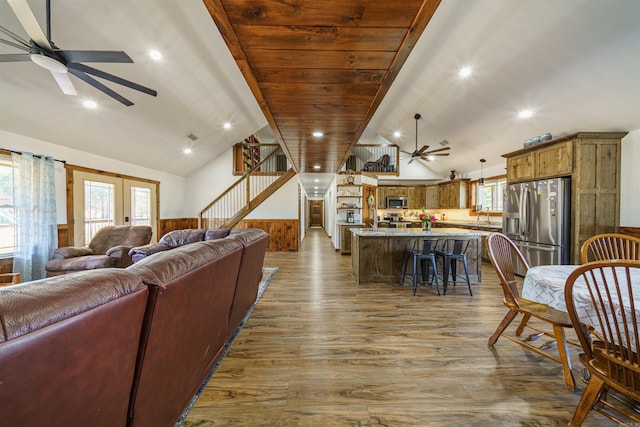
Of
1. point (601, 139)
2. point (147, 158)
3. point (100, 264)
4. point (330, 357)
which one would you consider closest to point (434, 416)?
point (330, 357)

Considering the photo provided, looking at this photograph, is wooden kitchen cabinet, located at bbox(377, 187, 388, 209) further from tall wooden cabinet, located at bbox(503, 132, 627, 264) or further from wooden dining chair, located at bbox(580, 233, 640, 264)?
wooden dining chair, located at bbox(580, 233, 640, 264)

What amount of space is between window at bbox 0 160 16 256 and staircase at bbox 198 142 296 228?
377cm

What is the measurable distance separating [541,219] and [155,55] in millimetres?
6278

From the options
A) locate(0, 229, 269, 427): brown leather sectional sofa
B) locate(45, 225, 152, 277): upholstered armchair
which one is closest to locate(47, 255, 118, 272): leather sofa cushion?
locate(45, 225, 152, 277): upholstered armchair

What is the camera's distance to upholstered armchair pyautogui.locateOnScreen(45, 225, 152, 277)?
354 centimetres

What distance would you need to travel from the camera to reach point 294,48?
5.92 feet

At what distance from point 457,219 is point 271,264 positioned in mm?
5774

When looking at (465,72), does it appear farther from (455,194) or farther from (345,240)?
(345,240)

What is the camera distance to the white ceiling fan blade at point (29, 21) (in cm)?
160

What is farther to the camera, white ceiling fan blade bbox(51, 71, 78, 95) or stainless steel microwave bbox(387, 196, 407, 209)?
stainless steel microwave bbox(387, 196, 407, 209)

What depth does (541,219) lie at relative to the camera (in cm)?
408

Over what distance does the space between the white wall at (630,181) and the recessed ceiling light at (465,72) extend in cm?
242

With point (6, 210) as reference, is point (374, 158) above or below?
above

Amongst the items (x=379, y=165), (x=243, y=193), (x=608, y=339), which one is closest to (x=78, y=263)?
(x=243, y=193)
